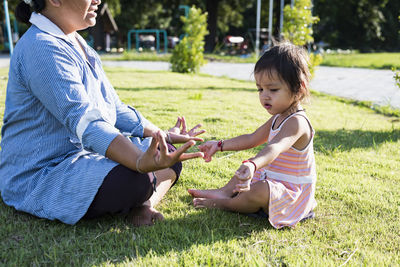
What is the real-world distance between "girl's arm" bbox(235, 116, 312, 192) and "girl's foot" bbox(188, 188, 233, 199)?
57 centimetres

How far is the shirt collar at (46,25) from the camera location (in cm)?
201

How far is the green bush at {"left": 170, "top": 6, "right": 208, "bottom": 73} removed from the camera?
10.8 meters

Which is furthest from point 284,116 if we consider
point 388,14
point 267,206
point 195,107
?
point 388,14

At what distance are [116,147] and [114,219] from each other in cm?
56

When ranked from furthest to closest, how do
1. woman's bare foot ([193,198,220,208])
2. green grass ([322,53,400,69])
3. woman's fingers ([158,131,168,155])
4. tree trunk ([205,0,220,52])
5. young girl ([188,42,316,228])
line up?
tree trunk ([205,0,220,52])
green grass ([322,53,400,69])
woman's bare foot ([193,198,220,208])
young girl ([188,42,316,228])
woman's fingers ([158,131,168,155])

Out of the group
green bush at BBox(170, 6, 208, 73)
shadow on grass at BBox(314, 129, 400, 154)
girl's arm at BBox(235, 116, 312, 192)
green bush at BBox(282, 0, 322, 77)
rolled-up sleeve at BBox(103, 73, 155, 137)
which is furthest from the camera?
green bush at BBox(170, 6, 208, 73)

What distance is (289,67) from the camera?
2127 millimetres

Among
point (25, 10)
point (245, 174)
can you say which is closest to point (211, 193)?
point (245, 174)

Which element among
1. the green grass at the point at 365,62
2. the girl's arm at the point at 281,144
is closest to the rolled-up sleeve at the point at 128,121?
the girl's arm at the point at 281,144

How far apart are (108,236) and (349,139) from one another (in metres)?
3.00

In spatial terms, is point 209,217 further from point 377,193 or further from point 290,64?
point 377,193

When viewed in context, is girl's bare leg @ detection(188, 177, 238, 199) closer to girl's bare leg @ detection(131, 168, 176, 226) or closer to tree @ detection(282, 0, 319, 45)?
girl's bare leg @ detection(131, 168, 176, 226)

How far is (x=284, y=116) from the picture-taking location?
2.27 meters

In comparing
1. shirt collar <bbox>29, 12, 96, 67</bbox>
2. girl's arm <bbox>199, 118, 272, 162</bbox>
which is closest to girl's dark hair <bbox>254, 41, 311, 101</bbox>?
girl's arm <bbox>199, 118, 272, 162</bbox>
